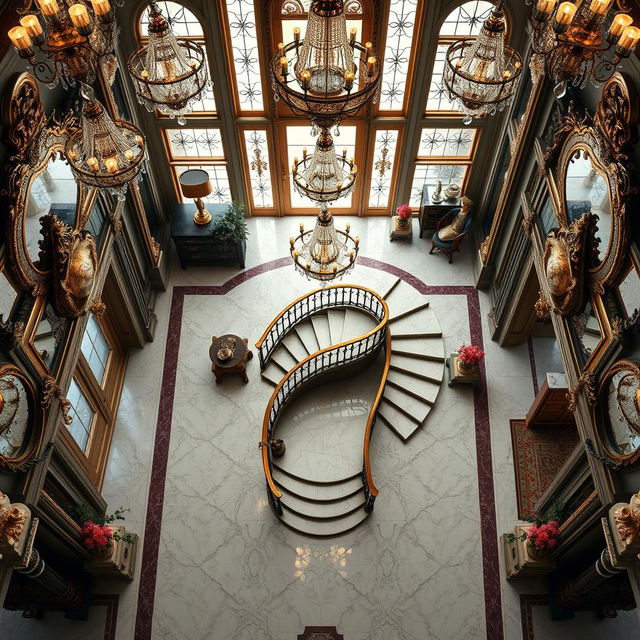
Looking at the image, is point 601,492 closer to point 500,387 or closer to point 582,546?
point 582,546

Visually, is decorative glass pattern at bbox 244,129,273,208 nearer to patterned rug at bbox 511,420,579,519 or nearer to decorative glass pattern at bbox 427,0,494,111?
decorative glass pattern at bbox 427,0,494,111

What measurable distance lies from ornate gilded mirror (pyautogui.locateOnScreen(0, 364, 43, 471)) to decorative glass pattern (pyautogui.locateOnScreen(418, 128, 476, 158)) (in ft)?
23.4

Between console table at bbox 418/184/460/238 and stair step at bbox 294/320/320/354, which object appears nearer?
stair step at bbox 294/320/320/354

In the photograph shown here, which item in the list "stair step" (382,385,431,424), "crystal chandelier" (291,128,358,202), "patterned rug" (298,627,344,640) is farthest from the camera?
"stair step" (382,385,431,424)

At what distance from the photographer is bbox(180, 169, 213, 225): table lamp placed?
383 inches

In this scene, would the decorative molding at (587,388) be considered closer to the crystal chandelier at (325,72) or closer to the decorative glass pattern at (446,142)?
the crystal chandelier at (325,72)

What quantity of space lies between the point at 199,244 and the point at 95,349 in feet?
8.49

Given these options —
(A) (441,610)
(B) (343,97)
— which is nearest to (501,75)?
(B) (343,97)

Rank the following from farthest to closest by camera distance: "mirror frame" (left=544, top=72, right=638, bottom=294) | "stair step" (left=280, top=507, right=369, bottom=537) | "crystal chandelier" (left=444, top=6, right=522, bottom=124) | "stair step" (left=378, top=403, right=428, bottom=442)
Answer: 1. "stair step" (left=378, top=403, right=428, bottom=442)
2. "stair step" (left=280, top=507, right=369, bottom=537)
3. "mirror frame" (left=544, top=72, right=638, bottom=294)
4. "crystal chandelier" (left=444, top=6, right=522, bottom=124)

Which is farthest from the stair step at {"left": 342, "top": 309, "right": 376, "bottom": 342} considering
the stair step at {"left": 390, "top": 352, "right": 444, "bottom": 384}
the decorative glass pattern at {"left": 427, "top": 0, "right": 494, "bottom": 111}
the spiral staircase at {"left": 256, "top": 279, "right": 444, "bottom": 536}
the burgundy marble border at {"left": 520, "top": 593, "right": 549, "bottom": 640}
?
the burgundy marble border at {"left": 520, "top": 593, "right": 549, "bottom": 640}

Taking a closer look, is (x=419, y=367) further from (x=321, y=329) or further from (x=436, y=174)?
(x=436, y=174)

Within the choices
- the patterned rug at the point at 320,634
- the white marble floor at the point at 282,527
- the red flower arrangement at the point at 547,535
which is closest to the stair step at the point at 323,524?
the white marble floor at the point at 282,527

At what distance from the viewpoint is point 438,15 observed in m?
8.70

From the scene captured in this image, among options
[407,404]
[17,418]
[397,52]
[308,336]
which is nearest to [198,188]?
[308,336]
